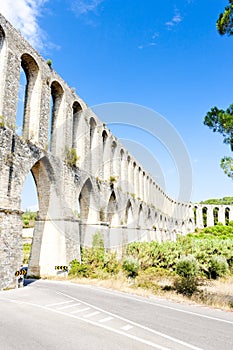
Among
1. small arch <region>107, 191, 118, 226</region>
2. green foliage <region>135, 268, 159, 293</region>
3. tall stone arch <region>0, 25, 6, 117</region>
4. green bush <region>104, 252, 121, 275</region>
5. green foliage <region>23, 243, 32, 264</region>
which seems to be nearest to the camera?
tall stone arch <region>0, 25, 6, 117</region>

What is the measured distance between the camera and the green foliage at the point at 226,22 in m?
7.65

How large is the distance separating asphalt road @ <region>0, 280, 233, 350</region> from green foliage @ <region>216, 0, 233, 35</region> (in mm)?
7417

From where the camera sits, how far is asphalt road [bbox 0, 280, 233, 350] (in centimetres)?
479

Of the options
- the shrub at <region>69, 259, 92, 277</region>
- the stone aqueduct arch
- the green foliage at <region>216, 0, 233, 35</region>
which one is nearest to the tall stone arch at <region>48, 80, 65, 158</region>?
the stone aqueduct arch

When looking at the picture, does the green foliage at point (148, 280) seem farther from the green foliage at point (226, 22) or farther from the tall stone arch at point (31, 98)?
the green foliage at point (226, 22)

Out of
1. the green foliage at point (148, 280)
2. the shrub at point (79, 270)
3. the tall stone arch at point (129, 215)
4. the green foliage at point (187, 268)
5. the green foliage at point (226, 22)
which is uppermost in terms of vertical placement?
the green foliage at point (226, 22)

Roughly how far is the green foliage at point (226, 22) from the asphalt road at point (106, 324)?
7.42m

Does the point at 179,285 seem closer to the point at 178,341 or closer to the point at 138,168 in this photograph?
the point at 178,341

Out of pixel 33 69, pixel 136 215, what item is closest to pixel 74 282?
pixel 33 69

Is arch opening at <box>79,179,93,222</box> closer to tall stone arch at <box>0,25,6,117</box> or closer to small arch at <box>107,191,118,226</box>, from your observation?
small arch at <box>107,191,118,226</box>

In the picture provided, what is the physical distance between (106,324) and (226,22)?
26.5ft

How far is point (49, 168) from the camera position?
1380 cm

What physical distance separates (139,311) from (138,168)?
2763 cm

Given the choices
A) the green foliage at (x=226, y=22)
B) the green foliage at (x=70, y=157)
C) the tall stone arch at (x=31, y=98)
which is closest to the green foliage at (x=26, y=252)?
the green foliage at (x=70, y=157)
